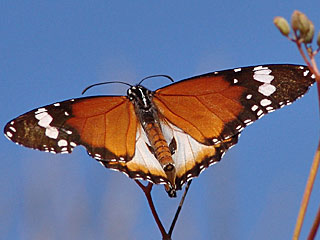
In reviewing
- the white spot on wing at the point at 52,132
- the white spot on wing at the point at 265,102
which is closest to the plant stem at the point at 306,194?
the white spot on wing at the point at 265,102

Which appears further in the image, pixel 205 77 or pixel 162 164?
pixel 205 77

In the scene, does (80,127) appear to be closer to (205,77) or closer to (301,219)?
(205,77)

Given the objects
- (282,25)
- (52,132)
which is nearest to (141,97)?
(52,132)

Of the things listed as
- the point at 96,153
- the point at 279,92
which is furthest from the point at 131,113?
the point at 279,92

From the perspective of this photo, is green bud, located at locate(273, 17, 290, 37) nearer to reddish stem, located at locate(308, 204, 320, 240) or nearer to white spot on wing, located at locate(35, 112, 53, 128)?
reddish stem, located at locate(308, 204, 320, 240)

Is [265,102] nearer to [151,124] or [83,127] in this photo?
[151,124]

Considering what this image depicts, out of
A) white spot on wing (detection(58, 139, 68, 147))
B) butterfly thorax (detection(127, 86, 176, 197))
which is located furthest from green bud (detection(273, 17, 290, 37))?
white spot on wing (detection(58, 139, 68, 147))

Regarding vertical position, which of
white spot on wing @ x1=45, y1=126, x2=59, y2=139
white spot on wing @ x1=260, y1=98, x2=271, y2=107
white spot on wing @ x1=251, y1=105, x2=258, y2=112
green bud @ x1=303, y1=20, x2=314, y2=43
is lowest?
white spot on wing @ x1=251, y1=105, x2=258, y2=112
